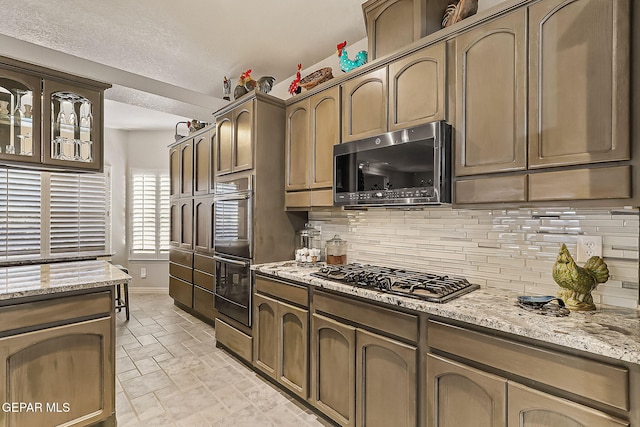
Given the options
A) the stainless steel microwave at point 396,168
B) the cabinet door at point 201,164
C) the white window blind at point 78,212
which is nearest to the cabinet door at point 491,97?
the stainless steel microwave at point 396,168

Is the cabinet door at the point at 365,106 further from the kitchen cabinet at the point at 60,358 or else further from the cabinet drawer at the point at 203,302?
the cabinet drawer at the point at 203,302

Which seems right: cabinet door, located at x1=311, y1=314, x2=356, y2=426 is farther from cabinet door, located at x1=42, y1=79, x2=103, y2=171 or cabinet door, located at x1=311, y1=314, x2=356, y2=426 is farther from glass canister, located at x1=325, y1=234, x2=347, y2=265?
cabinet door, located at x1=42, y1=79, x2=103, y2=171

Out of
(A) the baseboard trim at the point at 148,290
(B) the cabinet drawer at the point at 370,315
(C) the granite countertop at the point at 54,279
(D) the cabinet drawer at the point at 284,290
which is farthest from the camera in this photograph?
(A) the baseboard trim at the point at 148,290

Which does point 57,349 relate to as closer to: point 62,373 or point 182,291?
point 62,373

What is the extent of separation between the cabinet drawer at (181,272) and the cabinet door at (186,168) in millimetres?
1021

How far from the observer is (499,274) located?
1910 millimetres

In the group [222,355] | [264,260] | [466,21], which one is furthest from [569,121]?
[222,355]

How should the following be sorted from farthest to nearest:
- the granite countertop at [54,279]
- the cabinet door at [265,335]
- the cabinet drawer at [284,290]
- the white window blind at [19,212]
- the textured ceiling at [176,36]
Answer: the white window blind at [19,212], the cabinet door at [265,335], the textured ceiling at [176,36], the cabinet drawer at [284,290], the granite countertop at [54,279]

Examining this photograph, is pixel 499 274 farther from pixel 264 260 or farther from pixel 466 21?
pixel 264 260

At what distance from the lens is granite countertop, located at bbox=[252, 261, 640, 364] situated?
112cm

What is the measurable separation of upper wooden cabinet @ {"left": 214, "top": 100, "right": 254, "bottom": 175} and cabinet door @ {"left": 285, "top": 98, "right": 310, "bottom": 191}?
0.34m

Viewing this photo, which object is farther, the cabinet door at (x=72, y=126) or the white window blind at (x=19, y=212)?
the white window blind at (x=19, y=212)

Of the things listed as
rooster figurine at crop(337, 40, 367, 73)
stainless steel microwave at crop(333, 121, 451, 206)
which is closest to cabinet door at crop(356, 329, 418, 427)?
stainless steel microwave at crop(333, 121, 451, 206)

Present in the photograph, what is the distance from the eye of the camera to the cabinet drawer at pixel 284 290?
7.44 ft
